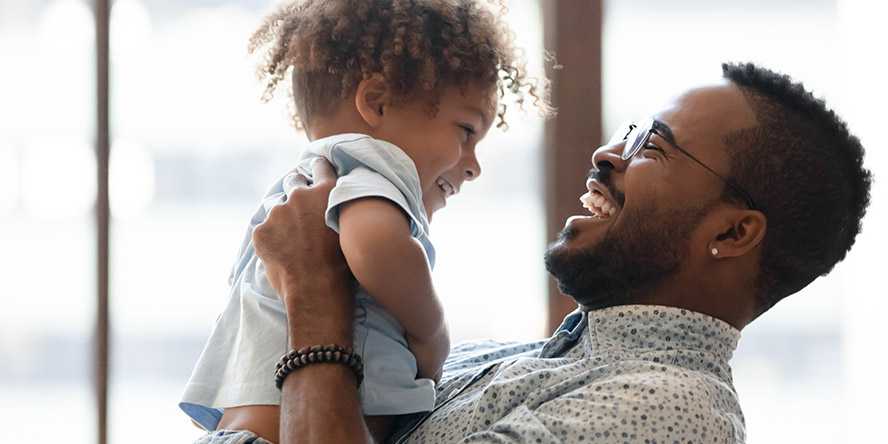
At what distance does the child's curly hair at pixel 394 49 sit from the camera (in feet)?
5.37

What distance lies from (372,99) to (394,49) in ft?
0.27

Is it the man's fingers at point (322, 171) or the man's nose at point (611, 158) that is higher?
the man's nose at point (611, 158)

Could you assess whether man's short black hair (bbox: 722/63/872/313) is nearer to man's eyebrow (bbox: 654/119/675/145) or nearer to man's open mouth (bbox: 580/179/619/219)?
man's eyebrow (bbox: 654/119/675/145)

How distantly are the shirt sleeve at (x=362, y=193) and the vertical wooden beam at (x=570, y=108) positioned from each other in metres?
1.47

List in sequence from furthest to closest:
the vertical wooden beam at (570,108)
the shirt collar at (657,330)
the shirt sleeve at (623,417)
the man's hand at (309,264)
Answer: the vertical wooden beam at (570,108) → the shirt collar at (657,330) → the man's hand at (309,264) → the shirt sleeve at (623,417)

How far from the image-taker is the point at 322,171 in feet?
5.13

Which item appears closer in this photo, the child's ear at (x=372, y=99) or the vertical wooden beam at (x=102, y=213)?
the child's ear at (x=372, y=99)

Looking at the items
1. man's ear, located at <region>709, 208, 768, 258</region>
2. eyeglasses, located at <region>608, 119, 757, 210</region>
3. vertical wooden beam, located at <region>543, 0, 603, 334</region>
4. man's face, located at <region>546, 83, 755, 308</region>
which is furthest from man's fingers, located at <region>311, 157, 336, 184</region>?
vertical wooden beam, located at <region>543, 0, 603, 334</region>

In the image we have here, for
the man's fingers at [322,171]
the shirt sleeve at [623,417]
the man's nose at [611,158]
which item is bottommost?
the shirt sleeve at [623,417]

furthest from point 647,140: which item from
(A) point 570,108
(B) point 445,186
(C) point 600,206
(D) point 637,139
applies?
(A) point 570,108

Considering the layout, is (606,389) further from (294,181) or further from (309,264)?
(294,181)

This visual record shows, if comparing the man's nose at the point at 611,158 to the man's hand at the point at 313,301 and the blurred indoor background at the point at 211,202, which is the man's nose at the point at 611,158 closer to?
the man's hand at the point at 313,301

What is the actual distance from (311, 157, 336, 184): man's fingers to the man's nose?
0.42 m

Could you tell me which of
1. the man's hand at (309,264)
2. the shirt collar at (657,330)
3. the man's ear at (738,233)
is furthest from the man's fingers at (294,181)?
the man's ear at (738,233)
